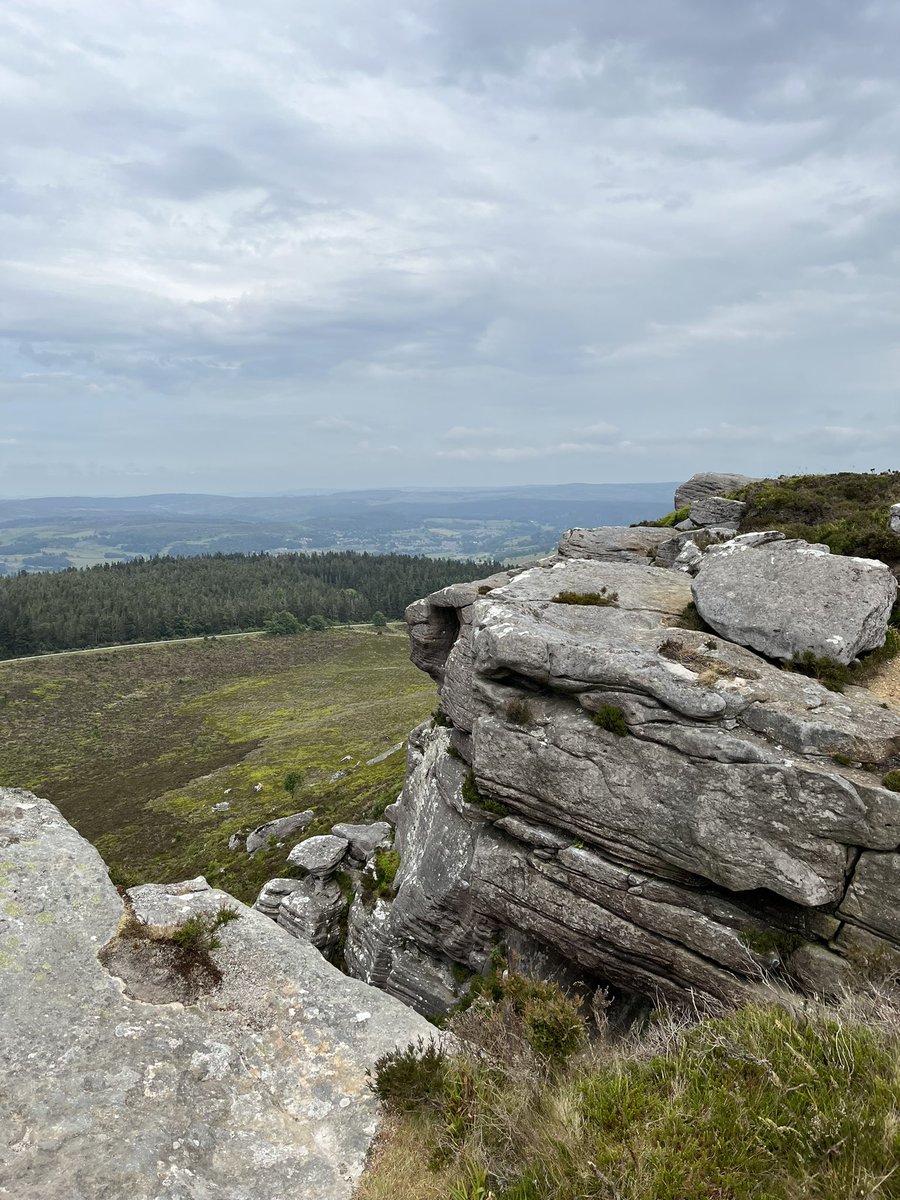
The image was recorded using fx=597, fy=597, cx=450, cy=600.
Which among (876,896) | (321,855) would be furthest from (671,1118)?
(321,855)

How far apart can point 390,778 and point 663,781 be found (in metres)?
40.1

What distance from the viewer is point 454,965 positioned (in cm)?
2262

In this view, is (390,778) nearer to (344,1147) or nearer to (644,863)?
(644,863)

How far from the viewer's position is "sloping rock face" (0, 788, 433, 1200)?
9438mm

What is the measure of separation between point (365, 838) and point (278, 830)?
55.6 ft

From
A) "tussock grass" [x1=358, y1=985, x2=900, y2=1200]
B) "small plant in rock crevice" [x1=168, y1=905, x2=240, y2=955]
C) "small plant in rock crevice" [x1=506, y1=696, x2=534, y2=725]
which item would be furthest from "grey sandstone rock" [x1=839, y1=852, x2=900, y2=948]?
"small plant in rock crevice" [x1=168, y1=905, x2=240, y2=955]

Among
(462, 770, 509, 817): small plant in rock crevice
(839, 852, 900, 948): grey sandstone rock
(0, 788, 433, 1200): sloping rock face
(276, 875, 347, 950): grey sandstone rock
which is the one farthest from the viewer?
(276, 875, 347, 950): grey sandstone rock

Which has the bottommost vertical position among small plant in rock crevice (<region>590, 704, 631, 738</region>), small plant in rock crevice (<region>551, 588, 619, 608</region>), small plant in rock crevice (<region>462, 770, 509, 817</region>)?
small plant in rock crevice (<region>462, 770, 509, 817</region>)

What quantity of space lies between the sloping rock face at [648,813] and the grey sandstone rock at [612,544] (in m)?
9.58

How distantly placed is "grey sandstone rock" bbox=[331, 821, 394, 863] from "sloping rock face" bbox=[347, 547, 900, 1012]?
29.0 feet

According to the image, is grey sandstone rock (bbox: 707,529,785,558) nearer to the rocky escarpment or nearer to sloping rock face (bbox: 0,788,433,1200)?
the rocky escarpment

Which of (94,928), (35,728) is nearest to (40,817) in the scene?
(94,928)

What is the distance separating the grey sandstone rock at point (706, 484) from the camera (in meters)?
49.9

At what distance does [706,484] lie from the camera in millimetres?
50750
